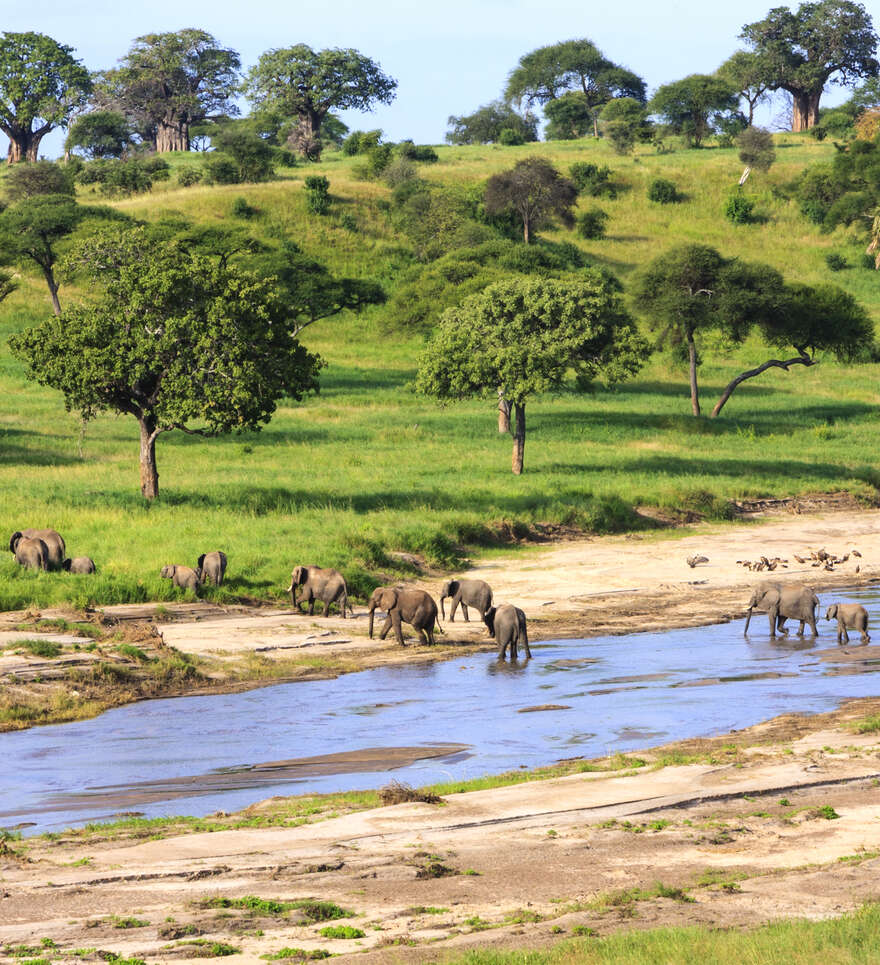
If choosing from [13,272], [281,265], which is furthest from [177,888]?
[13,272]

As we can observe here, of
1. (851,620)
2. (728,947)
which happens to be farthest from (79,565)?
(728,947)

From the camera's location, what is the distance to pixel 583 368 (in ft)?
147

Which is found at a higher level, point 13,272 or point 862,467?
point 13,272

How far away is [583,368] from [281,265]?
2631cm

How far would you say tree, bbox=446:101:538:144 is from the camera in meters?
149

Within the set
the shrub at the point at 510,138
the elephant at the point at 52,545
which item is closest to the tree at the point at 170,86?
the shrub at the point at 510,138

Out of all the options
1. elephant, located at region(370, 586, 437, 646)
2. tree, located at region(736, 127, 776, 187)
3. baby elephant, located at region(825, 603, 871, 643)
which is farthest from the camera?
tree, located at region(736, 127, 776, 187)

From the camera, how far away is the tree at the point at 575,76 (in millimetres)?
144875

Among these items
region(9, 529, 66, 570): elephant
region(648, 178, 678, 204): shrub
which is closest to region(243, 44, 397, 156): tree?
region(648, 178, 678, 204): shrub

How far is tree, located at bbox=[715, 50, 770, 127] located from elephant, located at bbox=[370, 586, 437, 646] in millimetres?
120342

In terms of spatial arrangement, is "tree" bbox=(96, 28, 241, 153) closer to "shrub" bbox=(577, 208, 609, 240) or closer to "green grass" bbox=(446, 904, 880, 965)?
"shrub" bbox=(577, 208, 609, 240)

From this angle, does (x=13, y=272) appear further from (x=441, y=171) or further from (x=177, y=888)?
(x=177, y=888)

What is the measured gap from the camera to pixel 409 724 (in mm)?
17703

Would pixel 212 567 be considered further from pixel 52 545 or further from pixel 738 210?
pixel 738 210
